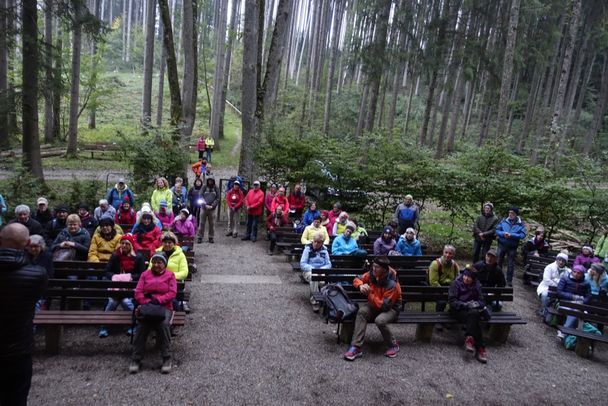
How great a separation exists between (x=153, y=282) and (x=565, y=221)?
11571 mm

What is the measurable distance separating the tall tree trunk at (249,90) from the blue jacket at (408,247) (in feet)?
20.3

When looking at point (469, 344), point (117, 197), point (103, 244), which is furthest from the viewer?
point (117, 197)

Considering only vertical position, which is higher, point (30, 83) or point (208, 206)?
point (30, 83)

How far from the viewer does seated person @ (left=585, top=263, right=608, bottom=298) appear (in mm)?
7895

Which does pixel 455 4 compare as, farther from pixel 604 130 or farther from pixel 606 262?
pixel 604 130

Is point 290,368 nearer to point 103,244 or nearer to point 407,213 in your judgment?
point 103,244

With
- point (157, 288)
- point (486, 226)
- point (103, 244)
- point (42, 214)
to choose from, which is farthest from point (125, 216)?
point (486, 226)

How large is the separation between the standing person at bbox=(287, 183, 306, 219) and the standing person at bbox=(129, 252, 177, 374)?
22.5 feet

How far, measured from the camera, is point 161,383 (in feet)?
16.4

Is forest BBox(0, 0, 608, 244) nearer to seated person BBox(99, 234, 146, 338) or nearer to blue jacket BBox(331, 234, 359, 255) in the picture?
blue jacket BBox(331, 234, 359, 255)

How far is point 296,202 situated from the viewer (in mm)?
12484

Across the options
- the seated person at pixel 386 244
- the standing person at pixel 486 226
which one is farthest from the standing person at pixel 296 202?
the standing person at pixel 486 226

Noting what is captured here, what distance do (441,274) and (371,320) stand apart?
6.76 ft

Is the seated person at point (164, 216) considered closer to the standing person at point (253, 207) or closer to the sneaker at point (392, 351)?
the standing person at point (253, 207)
